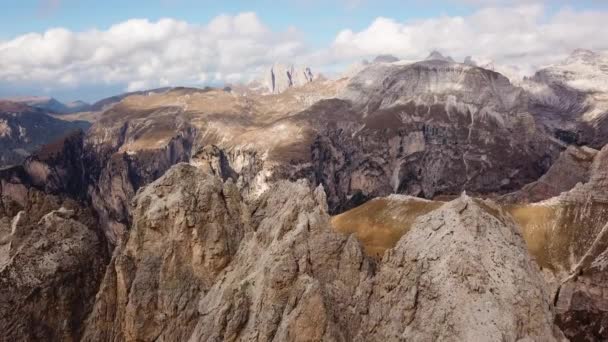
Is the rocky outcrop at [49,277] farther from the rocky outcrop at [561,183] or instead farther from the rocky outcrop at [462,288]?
the rocky outcrop at [561,183]

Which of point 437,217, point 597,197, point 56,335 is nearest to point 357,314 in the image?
point 437,217

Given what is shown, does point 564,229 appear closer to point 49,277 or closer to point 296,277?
point 296,277

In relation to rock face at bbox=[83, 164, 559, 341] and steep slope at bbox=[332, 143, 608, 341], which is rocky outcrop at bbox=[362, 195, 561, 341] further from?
steep slope at bbox=[332, 143, 608, 341]

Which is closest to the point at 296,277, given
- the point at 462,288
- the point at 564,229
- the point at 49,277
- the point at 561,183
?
the point at 462,288

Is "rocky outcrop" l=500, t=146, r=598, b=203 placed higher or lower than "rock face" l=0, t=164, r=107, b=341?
lower

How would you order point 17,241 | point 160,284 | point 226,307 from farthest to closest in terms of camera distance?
point 17,241, point 160,284, point 226,307

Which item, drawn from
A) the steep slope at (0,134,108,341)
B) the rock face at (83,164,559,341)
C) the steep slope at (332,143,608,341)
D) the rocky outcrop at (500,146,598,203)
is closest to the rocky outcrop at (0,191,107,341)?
the steep slope at (0,134,108,341)

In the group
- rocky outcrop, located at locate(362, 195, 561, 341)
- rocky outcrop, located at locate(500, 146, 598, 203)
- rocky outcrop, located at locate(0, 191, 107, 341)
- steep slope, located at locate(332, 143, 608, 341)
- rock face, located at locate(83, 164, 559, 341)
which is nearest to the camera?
rocky outcrop, located at locate(362, 195, 561, 341)

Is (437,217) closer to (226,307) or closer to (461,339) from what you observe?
(461,339)
